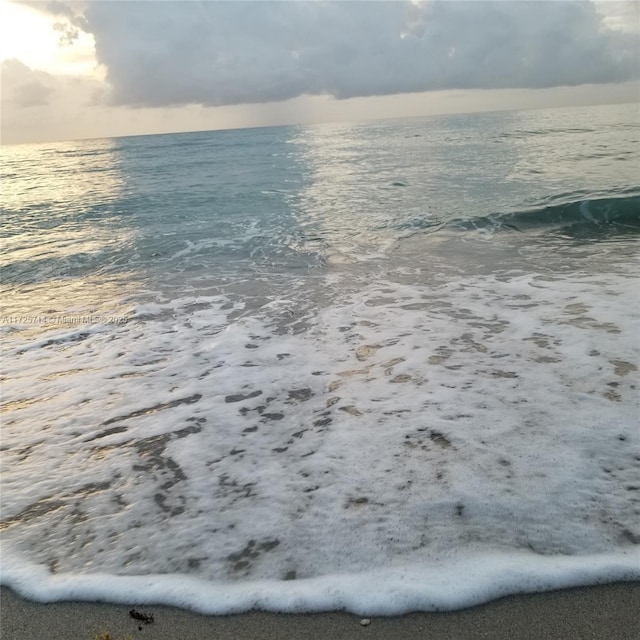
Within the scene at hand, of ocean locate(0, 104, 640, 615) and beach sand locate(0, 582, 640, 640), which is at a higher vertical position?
beach sand locate(0, 582, 640, 640)

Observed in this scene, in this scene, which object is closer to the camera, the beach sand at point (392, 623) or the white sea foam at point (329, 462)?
the beach sand at point (392, 623)

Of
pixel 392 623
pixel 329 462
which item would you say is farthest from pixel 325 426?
pixel 392 623

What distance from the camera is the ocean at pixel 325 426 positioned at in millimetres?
2311

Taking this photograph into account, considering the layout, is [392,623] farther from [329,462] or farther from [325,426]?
[325,426]

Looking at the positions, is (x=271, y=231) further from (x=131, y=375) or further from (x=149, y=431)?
(x=149, y=431)

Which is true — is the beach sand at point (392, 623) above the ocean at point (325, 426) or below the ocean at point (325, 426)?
above

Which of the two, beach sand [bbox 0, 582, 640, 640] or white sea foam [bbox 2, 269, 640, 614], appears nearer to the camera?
beach sand [bbox 0, 582, 640, 640]

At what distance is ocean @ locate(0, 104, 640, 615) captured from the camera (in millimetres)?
2311

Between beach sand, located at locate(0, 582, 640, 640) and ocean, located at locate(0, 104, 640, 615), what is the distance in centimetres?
6

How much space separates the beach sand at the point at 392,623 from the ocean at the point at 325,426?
6 cm

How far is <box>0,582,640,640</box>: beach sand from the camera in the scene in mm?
1942

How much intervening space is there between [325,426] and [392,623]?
1.58 m

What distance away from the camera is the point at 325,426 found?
3504mm

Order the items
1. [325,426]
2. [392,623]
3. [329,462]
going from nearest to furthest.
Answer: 1. [392,623]
2. [329,462]
3. [325,426]
